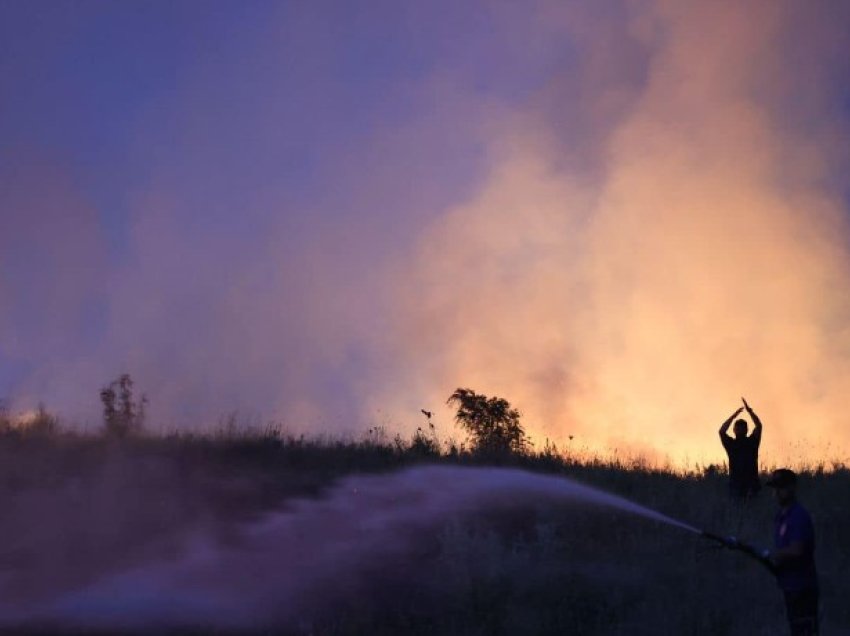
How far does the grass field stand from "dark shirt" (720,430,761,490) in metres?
0.37

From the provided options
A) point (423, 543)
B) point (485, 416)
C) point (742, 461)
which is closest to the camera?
point (423, 543)

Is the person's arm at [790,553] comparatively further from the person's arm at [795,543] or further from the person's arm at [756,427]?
the person's arm at [756,427]

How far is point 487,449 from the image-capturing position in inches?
701

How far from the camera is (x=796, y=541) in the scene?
849 centimetres

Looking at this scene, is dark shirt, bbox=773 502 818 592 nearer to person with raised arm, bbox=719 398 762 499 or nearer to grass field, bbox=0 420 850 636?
grass field, bbox=0 420 850 636

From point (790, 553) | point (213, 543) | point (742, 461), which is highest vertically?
point (742, 461)

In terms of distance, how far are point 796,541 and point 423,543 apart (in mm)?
5845

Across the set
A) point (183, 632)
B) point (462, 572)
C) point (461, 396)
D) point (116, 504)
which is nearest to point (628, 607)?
point (462, 572)

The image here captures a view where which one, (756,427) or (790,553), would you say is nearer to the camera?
(790,553)

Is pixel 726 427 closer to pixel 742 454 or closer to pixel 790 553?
pixel 742 454

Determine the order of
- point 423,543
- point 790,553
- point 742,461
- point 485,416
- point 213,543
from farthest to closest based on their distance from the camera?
point 485,416 < point 742,461 < point 423,543 < point 213,543 < point 790,553

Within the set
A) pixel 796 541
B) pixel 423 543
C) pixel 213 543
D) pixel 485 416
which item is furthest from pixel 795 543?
pixel 485 416

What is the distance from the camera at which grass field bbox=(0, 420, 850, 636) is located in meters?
11.5

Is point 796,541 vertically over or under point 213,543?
under
